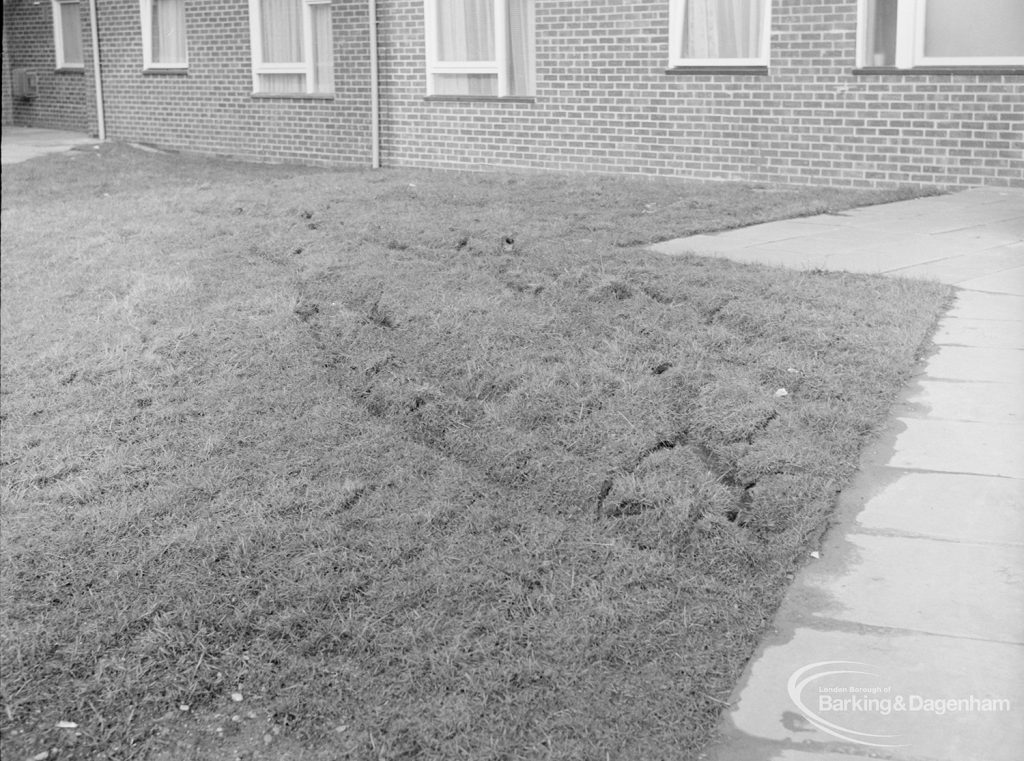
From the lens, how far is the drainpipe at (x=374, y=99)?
13.8 m

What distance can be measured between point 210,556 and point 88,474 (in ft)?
2.94

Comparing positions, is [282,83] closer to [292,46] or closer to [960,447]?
[292,46]

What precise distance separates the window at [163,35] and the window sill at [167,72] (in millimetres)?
59

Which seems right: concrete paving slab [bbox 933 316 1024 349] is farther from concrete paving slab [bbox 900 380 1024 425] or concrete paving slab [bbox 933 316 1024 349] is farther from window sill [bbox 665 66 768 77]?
window sill [bbox 665 66 768 77]

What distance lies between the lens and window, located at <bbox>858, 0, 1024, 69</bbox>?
972cm

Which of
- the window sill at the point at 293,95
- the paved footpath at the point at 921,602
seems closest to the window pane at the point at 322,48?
the window sill at the point at 293,95

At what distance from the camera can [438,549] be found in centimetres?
349

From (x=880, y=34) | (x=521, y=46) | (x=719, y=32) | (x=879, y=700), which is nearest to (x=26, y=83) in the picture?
(x=521, y=46)

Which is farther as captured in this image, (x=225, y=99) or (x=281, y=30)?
(x=225, y=99)

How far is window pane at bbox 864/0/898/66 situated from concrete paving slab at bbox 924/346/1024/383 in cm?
591

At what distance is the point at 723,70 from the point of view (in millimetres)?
11117

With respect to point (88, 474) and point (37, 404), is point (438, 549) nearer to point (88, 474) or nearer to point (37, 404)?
point (88, 474)

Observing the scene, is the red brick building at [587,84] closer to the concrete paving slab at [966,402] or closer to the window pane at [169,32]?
the window pane at [169,32]

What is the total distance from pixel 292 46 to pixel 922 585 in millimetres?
13659
